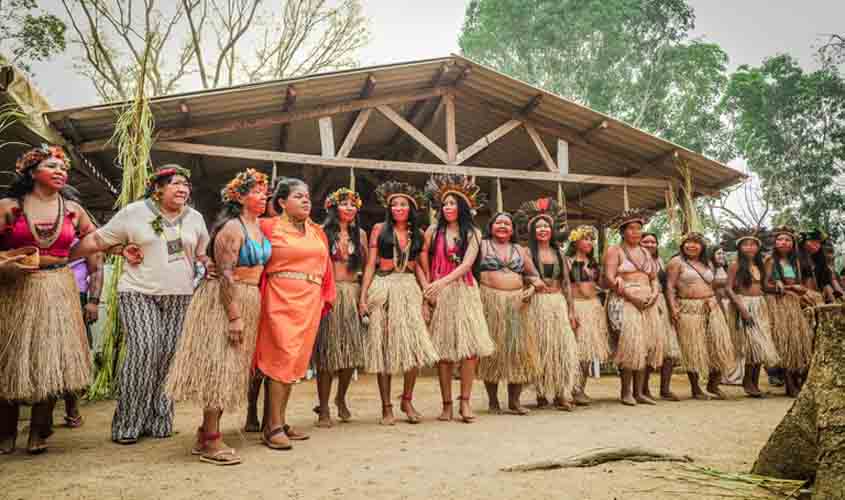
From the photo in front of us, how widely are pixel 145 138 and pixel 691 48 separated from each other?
23.9 m

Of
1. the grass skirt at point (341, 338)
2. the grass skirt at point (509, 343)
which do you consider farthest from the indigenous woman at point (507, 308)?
the grass skirt at point (341, 338)

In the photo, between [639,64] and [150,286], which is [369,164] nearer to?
[150,286]

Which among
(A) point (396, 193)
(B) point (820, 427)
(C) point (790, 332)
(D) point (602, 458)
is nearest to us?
(B) point (820, 427)

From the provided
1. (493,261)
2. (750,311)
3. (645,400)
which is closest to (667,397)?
(645,400)

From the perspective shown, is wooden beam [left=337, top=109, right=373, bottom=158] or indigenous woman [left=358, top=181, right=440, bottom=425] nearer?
indigenous woman [left=358, top=181, right=440, bottom=425]

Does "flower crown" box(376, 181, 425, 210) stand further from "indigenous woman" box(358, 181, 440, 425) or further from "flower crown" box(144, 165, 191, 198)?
A: "flower crown" box(144, 165, 191, 198)

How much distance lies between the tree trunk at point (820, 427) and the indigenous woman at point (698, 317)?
3.45 metres

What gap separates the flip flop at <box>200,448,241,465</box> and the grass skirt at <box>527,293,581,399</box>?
2612 millimetres

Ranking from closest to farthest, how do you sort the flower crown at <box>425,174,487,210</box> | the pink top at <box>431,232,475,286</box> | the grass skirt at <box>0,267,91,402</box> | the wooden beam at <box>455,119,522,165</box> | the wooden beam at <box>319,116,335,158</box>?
the grass skirt at <box>0,267,91,402</box>
the pink top at <box>431,232,475,286</box>
the flower crown at <box>425,174,487,210</box>
the wooden beam at <box>319,116,335,158</box>
the wooden beam at <box>455,119,522,165</box>

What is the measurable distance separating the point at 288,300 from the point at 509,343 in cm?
203

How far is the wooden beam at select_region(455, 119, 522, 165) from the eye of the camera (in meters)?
8.10

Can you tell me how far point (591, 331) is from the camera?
5441mm

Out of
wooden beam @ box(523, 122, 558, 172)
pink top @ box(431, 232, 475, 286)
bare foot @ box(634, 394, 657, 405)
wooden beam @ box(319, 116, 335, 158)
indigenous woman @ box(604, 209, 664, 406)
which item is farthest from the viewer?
wooden beam @ box(523, 122, 558, 172)

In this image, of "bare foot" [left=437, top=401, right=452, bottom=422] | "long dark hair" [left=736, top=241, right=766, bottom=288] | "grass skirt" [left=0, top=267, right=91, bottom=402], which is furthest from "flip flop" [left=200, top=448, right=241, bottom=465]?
"long dark hair" [left=736, top=241, right=766, bottom=288]
